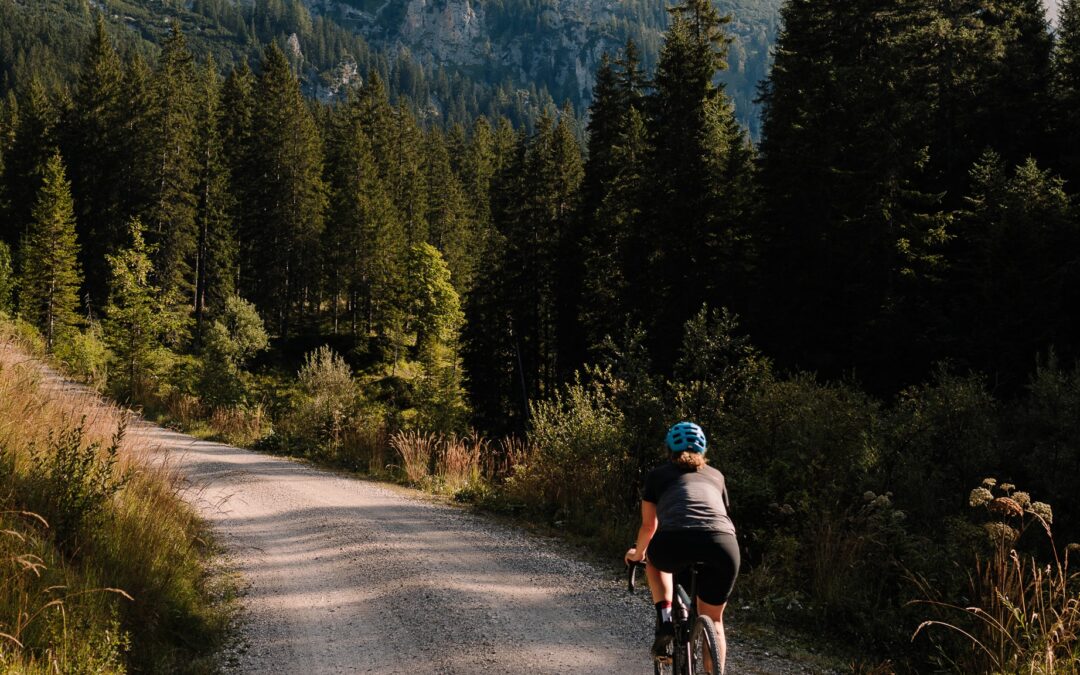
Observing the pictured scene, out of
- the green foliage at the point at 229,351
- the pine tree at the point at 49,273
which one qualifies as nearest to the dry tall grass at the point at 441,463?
the green foliage at the point at 229,351

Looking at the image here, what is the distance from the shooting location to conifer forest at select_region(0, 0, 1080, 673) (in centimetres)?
806

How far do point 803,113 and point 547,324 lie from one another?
17139 mm

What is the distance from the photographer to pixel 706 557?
4176 millimetres

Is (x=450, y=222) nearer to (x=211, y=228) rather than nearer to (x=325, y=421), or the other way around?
(x=211, y=228)

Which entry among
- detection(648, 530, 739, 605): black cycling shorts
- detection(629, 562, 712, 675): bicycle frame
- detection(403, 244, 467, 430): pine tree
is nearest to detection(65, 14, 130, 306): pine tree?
detection(403, 244, 467, 430): pine tree

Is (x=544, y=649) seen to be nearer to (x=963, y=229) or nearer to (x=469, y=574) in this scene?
(x=469, y=574)

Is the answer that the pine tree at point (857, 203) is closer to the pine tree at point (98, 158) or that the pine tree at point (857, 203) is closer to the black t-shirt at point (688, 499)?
the black t-shirt at point (688, 499)

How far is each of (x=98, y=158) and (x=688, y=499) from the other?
2481 inches

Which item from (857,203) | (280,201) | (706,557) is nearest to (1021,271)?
(857,203)

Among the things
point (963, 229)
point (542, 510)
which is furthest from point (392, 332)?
point (542, 510)

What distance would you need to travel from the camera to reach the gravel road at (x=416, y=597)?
5348 millimetres

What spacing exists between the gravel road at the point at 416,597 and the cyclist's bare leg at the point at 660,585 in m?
0.93

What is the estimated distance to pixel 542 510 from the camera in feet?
34.5

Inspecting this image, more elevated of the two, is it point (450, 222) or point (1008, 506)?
point (450, 222)
